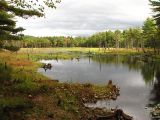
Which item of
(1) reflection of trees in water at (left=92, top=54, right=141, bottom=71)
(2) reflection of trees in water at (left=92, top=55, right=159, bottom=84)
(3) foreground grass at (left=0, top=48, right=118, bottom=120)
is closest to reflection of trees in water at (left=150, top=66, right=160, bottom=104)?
(2) reflection of trees in water at (left=92, top=55, right=159, bottom=84)

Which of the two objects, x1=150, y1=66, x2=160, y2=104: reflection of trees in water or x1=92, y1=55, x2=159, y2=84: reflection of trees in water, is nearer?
Answer: x1=150, y1=66, x2=160, y2=104: reflection of trees in water

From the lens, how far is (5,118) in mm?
15992

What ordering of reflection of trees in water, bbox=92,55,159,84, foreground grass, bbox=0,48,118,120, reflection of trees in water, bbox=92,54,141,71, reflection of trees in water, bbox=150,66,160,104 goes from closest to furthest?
foreground grass, bbox=0,48,118,120 → reflection of trees in water, bbox=150,66,160,104 → reflection of trees in water, bbox=92,55,159,84 → reflection of trees in water, bbox=92,54,141,71

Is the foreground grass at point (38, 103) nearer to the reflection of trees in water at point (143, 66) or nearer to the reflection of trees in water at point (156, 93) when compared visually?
the reflection of trees in water at point (156, 93)

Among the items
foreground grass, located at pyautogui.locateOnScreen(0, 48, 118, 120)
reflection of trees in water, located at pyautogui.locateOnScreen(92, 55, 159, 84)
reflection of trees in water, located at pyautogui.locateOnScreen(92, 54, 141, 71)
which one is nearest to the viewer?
foreground grass, located at pyautogui.locateOnScreen(0, 48, 118, 120)

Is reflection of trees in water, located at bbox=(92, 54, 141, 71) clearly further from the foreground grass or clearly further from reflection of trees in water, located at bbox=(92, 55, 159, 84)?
the foreground grass

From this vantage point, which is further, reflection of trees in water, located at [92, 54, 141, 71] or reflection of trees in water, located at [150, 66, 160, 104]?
reflection of trees in water, located at [92, 54, 141, 71]

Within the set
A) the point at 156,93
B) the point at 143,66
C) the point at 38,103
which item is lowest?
the point at 156,93

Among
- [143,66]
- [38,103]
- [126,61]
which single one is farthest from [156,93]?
[126,61]

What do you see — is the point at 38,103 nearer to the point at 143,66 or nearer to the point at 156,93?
the point at 156,93

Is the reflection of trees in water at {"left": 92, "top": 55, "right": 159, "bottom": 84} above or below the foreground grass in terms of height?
below

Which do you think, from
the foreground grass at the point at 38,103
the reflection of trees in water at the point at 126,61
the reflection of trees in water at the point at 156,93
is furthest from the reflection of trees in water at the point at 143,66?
the foreground grass at the point at 38,103

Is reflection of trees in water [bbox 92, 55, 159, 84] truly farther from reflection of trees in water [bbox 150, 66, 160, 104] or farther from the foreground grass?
the foreground grass

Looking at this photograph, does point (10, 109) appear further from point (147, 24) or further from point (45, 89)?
point (147, 24)
